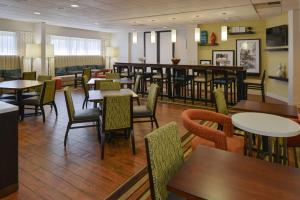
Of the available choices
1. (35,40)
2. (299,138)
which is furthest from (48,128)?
(35,40)

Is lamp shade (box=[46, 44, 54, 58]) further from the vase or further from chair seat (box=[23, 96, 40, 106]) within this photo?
the vase

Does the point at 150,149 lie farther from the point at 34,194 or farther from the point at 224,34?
the point at 224,34

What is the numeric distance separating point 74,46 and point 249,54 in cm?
781

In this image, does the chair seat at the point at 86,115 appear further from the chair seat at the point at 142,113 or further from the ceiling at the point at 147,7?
the ceiling at the point at 147,7

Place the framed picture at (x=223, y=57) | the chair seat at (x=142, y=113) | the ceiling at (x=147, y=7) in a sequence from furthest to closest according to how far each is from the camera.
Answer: the framed picture at (x=223, y=57) < the ceiling at (x=147, y=7) < the chair seat at (x=142, y=113)

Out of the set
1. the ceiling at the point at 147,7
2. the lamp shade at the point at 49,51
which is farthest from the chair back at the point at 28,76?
the lamp shade at the point at 49,51

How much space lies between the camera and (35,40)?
357 inches

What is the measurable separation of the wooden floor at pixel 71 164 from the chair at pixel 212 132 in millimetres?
922

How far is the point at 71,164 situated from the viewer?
114 inches

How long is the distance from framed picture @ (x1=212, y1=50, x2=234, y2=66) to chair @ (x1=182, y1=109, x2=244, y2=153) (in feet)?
20.6

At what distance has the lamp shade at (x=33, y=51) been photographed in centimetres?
831

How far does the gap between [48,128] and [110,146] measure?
159 centimetres

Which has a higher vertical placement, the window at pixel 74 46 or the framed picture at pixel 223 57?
the window at pixel 74 46

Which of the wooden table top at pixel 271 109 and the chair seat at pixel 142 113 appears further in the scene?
the chair seat at pixel 142 113
